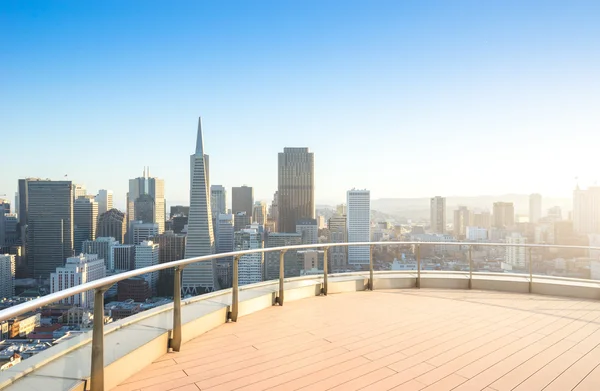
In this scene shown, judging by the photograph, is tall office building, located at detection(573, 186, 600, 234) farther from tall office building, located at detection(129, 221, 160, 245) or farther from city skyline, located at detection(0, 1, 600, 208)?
tall office building, located at detection(129, 221, 160, 245)

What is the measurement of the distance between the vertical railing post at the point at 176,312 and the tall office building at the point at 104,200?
68.2 m

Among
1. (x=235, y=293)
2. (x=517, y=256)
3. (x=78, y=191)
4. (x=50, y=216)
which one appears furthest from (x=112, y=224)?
(x=517, y=256)

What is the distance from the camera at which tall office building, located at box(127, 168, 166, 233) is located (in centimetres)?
6881

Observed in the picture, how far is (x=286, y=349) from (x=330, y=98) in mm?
15479

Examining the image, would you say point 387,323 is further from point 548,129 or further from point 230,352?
point 548,129

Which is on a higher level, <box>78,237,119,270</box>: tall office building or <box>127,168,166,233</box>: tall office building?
<box>127,168,166,233</box>: tall office building

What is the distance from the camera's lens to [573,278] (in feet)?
19.2

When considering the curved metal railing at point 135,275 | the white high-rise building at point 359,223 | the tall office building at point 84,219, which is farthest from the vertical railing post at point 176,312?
the tall office building at point 84,219

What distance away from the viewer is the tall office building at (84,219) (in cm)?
5384

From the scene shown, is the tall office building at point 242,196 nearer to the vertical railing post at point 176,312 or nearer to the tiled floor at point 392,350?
the tiled floor at point 392,350

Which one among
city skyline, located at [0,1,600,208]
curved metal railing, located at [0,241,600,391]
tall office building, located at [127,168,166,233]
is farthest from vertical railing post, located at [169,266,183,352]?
tall office building, located at [127,168,166,233]

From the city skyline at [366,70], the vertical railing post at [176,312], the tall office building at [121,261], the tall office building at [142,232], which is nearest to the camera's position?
the vertical railing post at [176,312]

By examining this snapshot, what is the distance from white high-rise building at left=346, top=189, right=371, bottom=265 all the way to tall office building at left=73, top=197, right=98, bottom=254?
4195 centimetres

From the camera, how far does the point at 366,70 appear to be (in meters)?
13.2
